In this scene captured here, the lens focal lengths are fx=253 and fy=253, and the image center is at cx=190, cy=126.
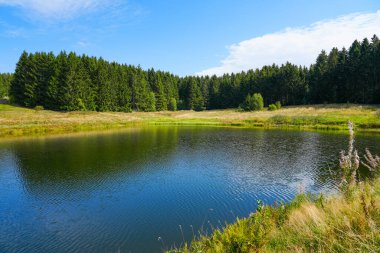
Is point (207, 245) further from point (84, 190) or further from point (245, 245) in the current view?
point (84, 190)

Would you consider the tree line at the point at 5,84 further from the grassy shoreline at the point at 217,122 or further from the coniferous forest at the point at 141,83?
the grassy shoreline at the point at 217,122

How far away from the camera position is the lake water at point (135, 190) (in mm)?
11648

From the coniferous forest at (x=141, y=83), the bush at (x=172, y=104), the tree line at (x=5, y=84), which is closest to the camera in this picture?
the coniferous forest at (x=141, y=83)

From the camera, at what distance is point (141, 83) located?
11031 centimetres

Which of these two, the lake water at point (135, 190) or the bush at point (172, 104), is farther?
the bush at point (172, 104)

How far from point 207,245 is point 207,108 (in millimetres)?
129268

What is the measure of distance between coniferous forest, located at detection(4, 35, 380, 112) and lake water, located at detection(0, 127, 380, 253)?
191 ft

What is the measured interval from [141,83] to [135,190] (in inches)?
3811

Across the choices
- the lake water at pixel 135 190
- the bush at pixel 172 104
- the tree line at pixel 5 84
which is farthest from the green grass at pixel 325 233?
the tree line at pixel 5 84

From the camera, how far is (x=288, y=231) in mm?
7512

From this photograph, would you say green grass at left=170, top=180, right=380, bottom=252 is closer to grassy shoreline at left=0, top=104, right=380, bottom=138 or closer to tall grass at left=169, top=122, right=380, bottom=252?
tall grass at left=169, top=122, right=380, bottom=252

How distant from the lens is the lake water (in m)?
11.6

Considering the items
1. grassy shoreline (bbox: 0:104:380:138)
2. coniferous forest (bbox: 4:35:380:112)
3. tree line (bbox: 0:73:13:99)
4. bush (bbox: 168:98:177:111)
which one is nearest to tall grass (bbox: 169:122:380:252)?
grassy shoreline (bbox: 0:104:380:138)

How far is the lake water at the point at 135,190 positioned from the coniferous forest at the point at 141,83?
58244 millimetres
